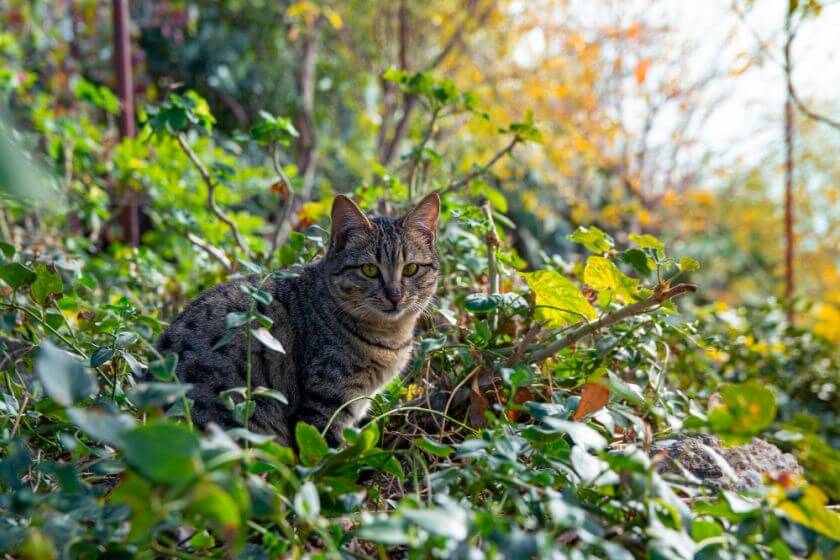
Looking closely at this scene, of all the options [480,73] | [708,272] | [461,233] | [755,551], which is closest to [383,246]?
[461,233]

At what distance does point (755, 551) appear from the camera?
47.8 inches

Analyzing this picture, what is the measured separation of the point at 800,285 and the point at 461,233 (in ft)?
35.8

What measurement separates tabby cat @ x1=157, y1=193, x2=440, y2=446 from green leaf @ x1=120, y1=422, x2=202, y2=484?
1.22 m

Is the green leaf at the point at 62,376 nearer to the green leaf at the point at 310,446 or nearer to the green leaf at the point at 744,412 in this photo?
the green leaf at the point at 310,446

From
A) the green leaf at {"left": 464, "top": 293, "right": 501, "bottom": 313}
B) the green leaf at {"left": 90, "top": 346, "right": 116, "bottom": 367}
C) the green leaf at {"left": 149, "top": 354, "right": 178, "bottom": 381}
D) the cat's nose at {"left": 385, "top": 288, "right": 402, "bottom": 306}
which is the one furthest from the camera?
the cat's nose at {"left": 385, "top": 288, "right": 402, "bottom": 306}

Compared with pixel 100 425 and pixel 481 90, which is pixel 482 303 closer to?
pixel 100 425

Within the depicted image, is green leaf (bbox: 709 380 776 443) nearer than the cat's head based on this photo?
Yes

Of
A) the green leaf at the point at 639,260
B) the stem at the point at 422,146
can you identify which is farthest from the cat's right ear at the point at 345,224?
the green leaf at the point at 639,260

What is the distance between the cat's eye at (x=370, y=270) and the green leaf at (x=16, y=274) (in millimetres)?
1196

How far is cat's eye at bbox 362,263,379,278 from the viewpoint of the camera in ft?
8.48

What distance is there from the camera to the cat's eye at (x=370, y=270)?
2.58 meters

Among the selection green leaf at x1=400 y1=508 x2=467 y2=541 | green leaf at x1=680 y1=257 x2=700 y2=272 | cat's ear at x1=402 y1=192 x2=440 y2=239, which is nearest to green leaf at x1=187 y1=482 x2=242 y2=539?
green leaf at x1=400 y1=508 x2=467 y2=541

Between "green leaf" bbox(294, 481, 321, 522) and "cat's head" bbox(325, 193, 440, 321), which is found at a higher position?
"cat's head" bbox(325, 193, 440, 321)

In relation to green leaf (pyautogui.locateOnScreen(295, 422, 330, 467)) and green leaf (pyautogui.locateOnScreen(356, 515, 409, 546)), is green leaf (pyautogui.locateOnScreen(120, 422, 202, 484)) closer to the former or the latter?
green leaf (pyautogui.locateOnScreen(356, 515, 409, 546))
